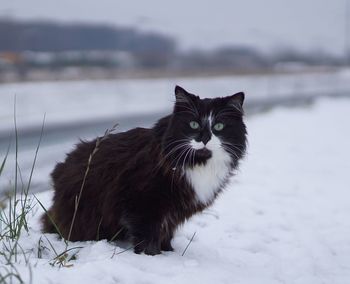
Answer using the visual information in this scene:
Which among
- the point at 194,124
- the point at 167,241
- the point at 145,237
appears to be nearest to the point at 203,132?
the point at 194,124

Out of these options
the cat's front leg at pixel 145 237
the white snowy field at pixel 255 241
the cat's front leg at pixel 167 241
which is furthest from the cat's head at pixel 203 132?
the white snowy field at pixel 255 241

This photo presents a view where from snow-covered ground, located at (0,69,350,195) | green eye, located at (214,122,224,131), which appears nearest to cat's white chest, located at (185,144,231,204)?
green eye, located at (214,122,224,131)

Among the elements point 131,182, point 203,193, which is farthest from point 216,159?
point 131,182

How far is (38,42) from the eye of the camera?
68.8ft

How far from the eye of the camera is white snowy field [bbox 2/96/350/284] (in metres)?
2.96

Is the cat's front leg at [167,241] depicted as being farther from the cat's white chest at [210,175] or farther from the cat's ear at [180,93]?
the cat's ear at [180,93]

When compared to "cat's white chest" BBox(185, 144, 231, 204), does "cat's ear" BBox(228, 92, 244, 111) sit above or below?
above

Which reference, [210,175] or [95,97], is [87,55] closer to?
[95,97]

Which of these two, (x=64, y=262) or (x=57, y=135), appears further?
(x=57, y=135)

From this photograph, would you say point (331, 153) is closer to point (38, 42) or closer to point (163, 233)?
point (163, 233)

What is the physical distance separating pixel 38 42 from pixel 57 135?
10483 mm

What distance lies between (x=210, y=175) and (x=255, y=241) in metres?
1.13

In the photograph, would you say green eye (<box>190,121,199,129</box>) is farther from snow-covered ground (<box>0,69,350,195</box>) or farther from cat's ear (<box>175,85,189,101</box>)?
snow-covered ground (<box>0,69,350,195</box>)

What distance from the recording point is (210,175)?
3500 mm
